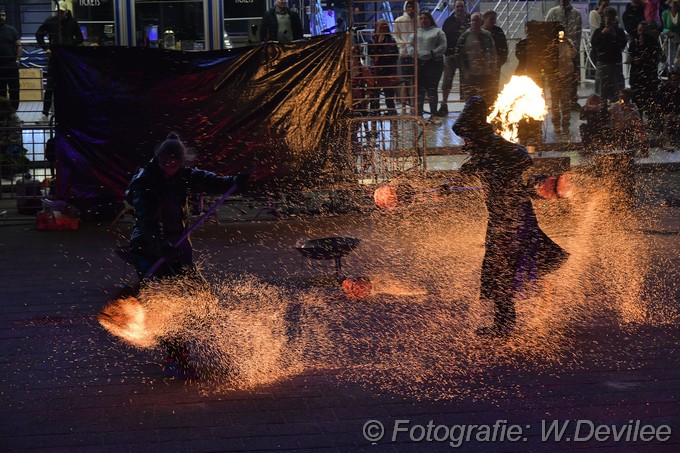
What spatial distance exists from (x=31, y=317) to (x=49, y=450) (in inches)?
134

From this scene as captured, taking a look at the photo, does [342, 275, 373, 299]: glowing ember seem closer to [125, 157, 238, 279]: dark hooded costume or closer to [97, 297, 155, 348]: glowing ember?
[97, 297, 155, 348]: glowing ember

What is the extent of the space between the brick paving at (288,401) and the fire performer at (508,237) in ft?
1.83

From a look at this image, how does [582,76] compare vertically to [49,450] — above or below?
above

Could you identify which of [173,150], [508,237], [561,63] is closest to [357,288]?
[508,237]

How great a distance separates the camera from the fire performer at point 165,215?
22.5 feet

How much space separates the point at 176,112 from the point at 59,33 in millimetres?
2625

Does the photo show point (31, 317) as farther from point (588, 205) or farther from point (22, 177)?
point (588, 205)

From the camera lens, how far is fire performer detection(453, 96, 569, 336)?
7.59 metres

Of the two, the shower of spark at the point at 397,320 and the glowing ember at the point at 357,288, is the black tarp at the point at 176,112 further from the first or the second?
Result: the glowing ember at the point at 357,288

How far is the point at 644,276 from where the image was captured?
31.9 ft

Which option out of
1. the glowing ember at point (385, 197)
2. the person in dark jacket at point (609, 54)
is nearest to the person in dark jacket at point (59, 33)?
the glowing ember at point (385, 197)

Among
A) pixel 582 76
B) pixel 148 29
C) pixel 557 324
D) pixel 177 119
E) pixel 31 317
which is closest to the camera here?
pixel 557 324

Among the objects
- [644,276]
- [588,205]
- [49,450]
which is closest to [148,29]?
[588,205]

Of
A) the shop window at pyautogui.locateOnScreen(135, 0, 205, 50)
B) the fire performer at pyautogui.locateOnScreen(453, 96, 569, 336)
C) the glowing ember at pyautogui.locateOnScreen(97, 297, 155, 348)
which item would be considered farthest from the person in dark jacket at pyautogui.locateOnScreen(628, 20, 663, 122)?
the glowing ember at pyautogui.locateOnScreen(97, 297, 155, 348)
